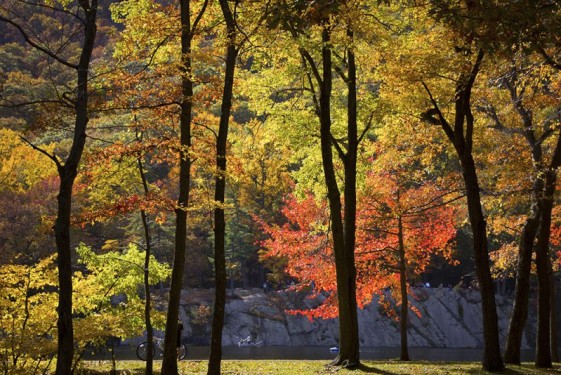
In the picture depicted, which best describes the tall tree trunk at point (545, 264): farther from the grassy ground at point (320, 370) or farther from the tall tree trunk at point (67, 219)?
the tall tree trunk at point (67, 219)

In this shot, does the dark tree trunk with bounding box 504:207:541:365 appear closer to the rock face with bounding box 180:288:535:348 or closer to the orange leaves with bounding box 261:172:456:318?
the orange leaves with bounding box 261:172:456:318

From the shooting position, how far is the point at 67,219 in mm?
9258

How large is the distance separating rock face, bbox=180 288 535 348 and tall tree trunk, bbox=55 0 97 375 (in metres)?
38.6

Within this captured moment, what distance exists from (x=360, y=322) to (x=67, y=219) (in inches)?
1594

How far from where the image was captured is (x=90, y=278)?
1492cm

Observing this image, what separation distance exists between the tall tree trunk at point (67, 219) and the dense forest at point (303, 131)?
0.08 feet

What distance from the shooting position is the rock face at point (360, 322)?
4747 cm

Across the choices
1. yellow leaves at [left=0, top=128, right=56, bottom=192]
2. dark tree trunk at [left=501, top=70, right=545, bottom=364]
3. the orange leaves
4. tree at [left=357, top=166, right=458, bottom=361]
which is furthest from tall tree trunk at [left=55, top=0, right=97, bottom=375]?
yellow leaves at [left=0, top=128, right=56, bottom=192]

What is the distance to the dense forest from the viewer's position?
983 centimetres

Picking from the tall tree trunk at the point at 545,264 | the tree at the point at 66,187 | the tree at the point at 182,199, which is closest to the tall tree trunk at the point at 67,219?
the tree at the point at 66,187

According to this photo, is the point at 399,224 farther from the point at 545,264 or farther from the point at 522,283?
the point at 522,283

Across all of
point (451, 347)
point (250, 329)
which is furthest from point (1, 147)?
point (451, 347)

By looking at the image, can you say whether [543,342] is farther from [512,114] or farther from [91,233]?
[91,233]

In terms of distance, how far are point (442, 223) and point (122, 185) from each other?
39.5ft
